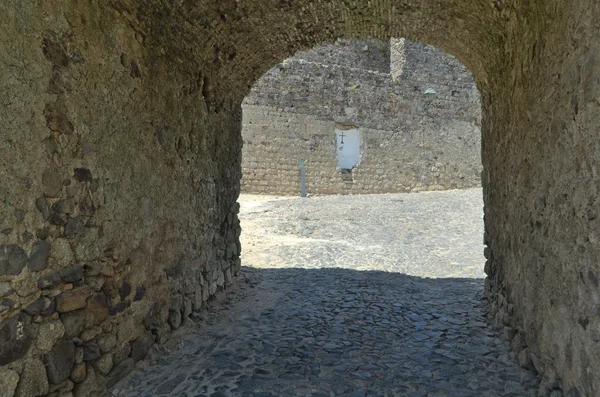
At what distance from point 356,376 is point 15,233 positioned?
2051mm

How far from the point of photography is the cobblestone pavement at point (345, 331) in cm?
266

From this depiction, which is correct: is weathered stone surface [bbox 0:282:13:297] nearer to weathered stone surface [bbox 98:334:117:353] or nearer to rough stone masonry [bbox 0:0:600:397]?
rough stone masonry [bbox 0:0:600:397]

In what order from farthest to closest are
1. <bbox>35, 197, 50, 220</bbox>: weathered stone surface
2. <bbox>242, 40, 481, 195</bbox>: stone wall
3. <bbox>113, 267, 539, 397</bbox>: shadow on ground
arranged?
<bbox>242, 40, 481, 195</bbox>: stone wall, <bbox>113, 267, 539, 397</bbox>: shadow on ground, <bbox>35, 197, 50, 220</bbox>: weathered stone surface

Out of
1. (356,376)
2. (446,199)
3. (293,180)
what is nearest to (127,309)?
(356,376)

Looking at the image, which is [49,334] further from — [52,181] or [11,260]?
[52,181]

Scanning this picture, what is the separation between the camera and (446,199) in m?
11.1

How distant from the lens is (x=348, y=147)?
16.5 m

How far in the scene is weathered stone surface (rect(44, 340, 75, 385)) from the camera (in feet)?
6.86

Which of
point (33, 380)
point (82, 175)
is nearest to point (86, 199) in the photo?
point (82, 175)

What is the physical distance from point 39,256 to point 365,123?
1489 centimetres

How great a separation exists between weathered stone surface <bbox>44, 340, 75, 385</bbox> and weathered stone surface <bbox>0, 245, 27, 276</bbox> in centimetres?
48

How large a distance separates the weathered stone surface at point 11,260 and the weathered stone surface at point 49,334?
0.34 m

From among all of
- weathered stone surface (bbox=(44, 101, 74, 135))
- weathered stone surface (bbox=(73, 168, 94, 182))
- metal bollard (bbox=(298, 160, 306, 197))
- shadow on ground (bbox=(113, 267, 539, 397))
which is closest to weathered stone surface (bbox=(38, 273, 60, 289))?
weathered stone surface (bbox=(73, 168, 94, 182))

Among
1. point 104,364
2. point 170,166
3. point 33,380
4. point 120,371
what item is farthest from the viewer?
point 170,166
